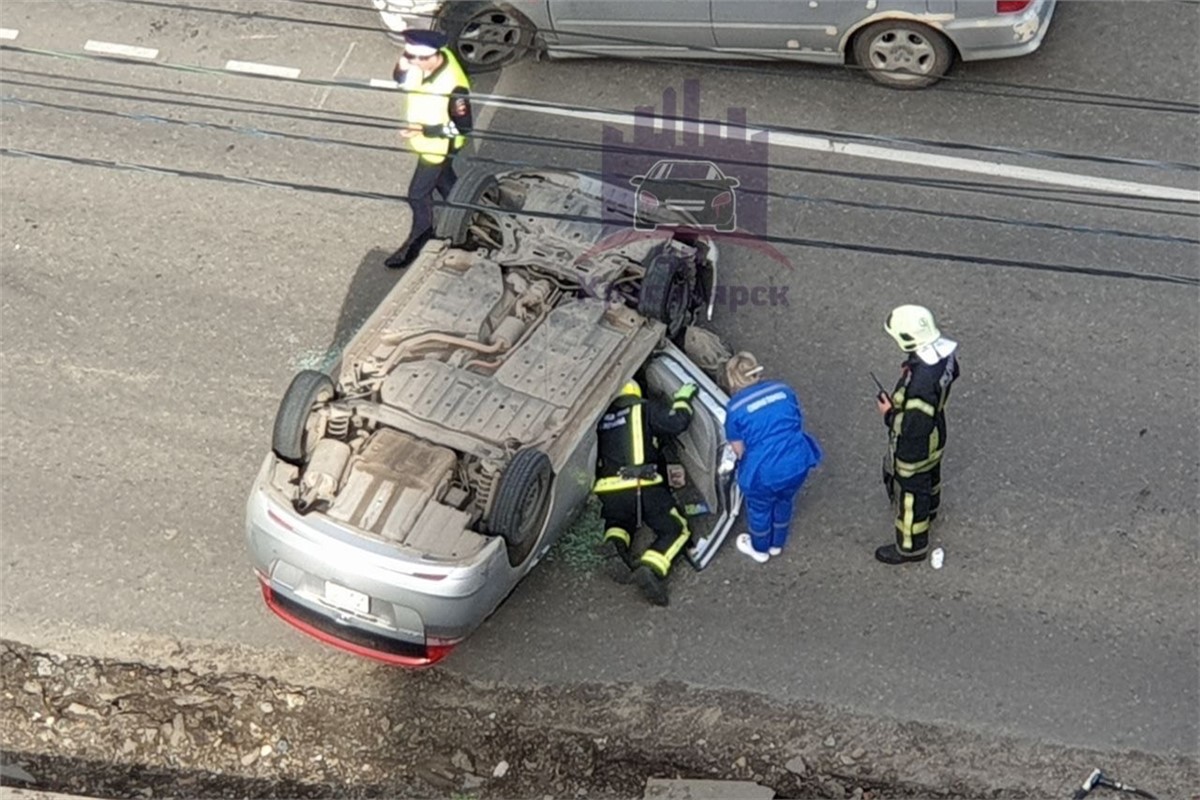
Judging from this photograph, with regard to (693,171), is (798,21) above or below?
above

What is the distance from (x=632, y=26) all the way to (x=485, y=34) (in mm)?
1161

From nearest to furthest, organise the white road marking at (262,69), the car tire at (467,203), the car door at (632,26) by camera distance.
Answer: the car tire at (467,203) < the car door at (632,26) < the white road marking at (262,69)

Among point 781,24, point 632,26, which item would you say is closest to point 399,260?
point 632,26

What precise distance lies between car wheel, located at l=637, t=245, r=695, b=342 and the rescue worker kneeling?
514 millimetres

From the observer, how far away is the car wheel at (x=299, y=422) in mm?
8203

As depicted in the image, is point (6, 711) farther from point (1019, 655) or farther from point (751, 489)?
point (1019, 655)

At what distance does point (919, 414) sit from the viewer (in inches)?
317

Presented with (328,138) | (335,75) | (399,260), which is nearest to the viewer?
(399,260)

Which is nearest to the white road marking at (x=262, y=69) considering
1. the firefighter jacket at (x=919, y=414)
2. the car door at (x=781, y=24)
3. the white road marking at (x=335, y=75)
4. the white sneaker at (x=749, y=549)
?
the white road marking at (x=335, y=75)

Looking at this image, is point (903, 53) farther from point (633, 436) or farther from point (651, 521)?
point (651, 521)

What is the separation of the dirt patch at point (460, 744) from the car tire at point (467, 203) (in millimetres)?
2674

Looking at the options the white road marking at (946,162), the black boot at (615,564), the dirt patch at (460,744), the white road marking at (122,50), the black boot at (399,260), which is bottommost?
the dirt patch at (460,744)

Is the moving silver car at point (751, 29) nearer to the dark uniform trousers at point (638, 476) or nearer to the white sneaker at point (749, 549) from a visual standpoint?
the dark uniform trousers at point (638, 476)

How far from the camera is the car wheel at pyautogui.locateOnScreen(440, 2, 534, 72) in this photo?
1168 centimetres
